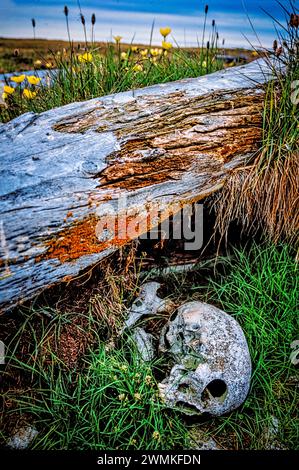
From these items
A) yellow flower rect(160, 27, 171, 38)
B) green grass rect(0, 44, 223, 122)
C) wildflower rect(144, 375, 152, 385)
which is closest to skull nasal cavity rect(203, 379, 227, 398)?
wildflower rect(144, 375, 152, 385)

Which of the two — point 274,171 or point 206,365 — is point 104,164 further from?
point 206,365

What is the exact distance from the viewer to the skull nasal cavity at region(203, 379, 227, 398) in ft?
7.09

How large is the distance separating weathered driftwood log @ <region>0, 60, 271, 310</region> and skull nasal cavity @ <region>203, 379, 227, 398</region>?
106cm

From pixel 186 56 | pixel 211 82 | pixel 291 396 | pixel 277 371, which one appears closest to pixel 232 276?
pixel 277 371

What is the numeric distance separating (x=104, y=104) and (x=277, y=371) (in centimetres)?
218

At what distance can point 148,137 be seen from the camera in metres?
2.15

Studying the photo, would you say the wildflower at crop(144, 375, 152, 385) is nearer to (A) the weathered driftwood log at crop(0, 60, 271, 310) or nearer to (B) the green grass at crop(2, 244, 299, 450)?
(B) the green grass at crop(2, 244, 299, 450)

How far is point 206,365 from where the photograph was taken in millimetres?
2127

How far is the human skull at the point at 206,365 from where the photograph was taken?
2105 mm

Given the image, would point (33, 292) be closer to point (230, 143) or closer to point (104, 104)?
point (104, 104)

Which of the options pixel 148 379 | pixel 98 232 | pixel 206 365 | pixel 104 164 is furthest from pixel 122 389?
pixel 104 164

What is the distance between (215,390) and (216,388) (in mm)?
13

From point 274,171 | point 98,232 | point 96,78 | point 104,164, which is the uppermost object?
point 96,78

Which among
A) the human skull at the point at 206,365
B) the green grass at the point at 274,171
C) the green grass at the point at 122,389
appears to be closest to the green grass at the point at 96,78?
the green grass at the point at 274,171
